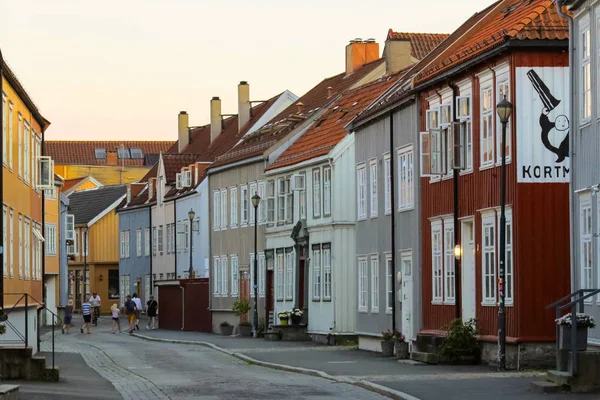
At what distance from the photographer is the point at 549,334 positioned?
28.1m

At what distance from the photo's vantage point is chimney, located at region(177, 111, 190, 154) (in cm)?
8675

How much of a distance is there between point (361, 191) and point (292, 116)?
52.8ft

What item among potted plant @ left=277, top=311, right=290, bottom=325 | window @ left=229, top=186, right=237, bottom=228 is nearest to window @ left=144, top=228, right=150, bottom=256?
window @ left=229, top=186, right=237, bottom=228

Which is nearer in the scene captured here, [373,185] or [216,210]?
[373,185]

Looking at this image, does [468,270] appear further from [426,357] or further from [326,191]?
[326,191]

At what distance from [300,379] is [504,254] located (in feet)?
15.3

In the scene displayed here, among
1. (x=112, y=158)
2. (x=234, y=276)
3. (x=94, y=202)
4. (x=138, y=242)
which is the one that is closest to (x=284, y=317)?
(x=234, y=276)

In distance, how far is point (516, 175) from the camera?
92.9 ft

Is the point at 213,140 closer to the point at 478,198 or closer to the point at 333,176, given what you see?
the point at 333,176

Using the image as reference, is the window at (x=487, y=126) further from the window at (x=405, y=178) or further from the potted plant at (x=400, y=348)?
the potted plant at (x=400, y=348)

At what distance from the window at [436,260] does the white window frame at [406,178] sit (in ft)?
6.27

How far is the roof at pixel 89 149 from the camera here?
135 metres

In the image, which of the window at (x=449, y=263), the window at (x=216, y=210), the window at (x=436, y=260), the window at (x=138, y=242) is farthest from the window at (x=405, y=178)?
the window at (x=138, y=242)

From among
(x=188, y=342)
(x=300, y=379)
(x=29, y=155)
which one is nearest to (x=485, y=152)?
(x=300, y=379)
